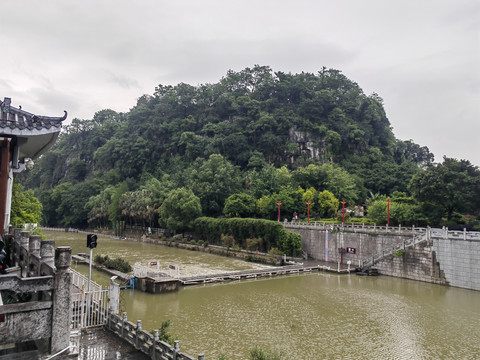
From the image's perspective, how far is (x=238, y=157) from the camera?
66.1 metres

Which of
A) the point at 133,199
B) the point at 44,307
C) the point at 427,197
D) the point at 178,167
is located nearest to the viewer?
the point at 44,307

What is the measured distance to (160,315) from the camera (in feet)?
56.1

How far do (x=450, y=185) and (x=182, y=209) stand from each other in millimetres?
32037

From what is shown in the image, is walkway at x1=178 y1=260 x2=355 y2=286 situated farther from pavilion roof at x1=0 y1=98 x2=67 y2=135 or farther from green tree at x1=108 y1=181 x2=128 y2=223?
green tree at x1=108 y1=181 x2=128 y2=223

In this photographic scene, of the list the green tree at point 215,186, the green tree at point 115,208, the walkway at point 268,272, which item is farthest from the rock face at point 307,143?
the green tree at point 115,208

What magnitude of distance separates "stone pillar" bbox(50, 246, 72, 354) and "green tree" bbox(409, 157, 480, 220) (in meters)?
32.1

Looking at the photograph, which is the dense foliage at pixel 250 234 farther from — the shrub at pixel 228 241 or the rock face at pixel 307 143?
the rock face at pixel 307 143

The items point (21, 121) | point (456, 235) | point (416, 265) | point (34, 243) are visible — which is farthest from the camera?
point (416, 265)

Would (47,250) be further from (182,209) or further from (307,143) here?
(307,143)

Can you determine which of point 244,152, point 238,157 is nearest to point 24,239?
point 238,157

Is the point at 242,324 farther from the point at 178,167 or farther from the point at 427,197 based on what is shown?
the point at 178,167

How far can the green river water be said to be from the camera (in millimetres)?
13297

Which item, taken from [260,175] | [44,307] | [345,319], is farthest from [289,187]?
[44,307]

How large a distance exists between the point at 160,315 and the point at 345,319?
904 centimetres
